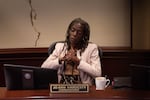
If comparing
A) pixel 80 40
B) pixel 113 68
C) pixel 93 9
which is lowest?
pixel 113 68

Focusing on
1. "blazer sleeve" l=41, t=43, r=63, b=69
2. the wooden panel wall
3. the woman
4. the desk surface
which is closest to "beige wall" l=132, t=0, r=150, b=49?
the wooden panel wall

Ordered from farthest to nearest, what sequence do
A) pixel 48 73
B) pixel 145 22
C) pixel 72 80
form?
pixel 145 22 < pixel 72 80 < pixel 48 73

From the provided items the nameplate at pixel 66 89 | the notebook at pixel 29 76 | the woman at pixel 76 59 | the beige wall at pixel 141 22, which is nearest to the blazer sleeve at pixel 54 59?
the woman at pixel 76 59

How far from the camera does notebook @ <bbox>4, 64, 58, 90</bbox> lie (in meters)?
2.14

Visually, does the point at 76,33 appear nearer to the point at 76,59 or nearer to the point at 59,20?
the point at 76,59

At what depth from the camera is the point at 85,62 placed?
8.69 ft

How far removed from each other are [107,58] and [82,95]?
5.81ft

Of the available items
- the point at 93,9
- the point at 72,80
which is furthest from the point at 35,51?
the point at 72,80

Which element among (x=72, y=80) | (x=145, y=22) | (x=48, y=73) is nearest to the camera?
(x=48, y=73)

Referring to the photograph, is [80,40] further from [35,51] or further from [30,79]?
[35,51]

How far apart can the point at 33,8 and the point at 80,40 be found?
1094 millimetres

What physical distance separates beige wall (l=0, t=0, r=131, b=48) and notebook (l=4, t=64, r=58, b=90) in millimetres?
1542

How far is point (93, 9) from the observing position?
3732mm

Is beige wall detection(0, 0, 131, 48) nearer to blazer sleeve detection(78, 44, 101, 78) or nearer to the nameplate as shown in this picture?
blazer sleeve detection(78, 44, 101, 78)
